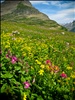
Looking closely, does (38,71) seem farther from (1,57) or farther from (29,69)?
(1,57)

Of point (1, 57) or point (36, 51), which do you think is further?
point (36, 51)

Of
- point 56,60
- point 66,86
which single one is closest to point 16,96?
point 66,86

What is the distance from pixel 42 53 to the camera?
37.9 feet

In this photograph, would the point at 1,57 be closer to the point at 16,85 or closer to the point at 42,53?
the point at 16,85

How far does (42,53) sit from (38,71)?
348 centimetres

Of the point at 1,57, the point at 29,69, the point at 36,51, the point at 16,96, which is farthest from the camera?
the point at 36,51

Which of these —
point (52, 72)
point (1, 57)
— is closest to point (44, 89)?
point (52, 72)

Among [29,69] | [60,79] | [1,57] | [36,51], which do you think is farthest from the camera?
[36,51]

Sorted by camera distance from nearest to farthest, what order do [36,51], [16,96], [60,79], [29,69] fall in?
[16,96] → [29,69] → [60,79] → [36,51]

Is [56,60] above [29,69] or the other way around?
the other way around

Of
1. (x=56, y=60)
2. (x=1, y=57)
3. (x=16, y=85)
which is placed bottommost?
(x=56, y=60)

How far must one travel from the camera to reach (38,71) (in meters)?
8.12

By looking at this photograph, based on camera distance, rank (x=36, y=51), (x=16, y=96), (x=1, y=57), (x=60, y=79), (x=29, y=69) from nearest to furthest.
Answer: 1. (x=16, y=96)
2. (x=1, y=57)
3. (x=29, y=69)
4. (x=60, y=79)
5. (x=36, y=51)

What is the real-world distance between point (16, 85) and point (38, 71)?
4.96ft
